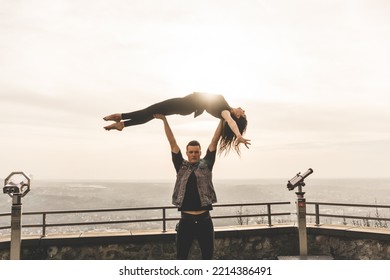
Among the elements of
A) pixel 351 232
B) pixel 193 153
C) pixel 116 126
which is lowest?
pixel 351 232

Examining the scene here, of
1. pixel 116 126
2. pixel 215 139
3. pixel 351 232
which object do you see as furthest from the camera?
pixel 351 232

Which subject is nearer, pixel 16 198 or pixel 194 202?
pixel 194 202

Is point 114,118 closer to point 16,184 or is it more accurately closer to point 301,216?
point 16,184

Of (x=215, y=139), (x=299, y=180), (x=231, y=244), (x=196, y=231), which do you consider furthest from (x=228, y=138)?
(x=231, y=244)

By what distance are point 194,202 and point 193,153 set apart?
1.73ft

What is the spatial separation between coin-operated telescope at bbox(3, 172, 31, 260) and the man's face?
8.96 feet

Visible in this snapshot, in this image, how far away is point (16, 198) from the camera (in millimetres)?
4914

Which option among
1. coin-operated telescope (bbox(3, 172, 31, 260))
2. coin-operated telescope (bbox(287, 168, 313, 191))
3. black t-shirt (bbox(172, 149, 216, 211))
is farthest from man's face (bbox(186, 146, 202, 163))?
coin-operated telescope (bbox(287, 168, 313, 191))

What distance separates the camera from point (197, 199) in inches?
140

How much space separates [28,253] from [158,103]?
4.47 meters

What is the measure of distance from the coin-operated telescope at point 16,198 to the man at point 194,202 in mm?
2614
